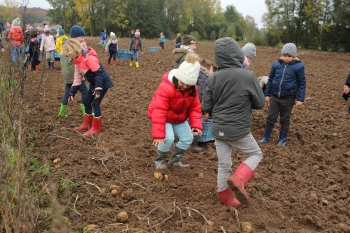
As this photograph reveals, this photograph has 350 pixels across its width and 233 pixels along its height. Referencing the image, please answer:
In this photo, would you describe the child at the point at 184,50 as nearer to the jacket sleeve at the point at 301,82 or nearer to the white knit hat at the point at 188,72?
the white knit hat at the point at 188,72

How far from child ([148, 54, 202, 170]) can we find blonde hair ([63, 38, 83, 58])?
5.97ft

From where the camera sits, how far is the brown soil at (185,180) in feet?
11.3

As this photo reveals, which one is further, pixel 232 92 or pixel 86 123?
pixel 86 123

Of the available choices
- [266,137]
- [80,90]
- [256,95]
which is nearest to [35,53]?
[80,90]

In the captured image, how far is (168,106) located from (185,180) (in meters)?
0.90

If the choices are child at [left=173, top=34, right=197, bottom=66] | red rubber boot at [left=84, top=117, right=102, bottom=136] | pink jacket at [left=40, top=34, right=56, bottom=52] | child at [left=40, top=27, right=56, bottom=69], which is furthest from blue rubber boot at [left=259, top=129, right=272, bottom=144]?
pink jacket at [left=40, top=34, right=56, bottom=52]

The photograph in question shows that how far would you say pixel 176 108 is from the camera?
14.2 feet

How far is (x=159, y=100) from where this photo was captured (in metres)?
4.19

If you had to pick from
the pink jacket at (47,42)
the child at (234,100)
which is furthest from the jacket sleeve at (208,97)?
the pink jacket at (47,42)

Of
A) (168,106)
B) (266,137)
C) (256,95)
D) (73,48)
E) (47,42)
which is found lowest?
(266,137)

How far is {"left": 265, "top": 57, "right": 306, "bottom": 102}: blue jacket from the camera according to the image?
5617mm

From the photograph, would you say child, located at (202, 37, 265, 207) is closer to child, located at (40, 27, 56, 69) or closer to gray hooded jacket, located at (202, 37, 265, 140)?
gray hooded jacket, located at (202, 37, 265, 140)

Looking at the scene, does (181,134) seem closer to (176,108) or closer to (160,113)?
(176,108)

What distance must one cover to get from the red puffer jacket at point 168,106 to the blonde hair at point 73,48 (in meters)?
1.86
